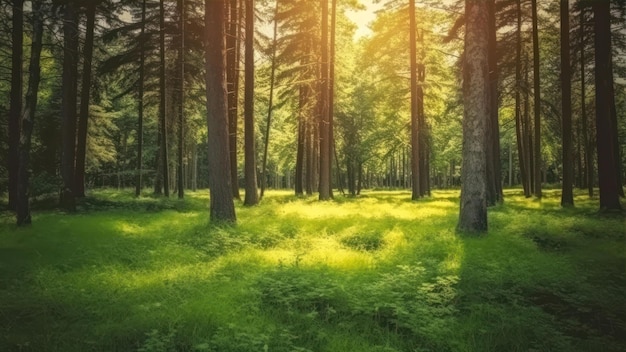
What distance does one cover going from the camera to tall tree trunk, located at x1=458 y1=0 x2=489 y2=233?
10.9m

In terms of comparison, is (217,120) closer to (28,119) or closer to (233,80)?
(28,119)

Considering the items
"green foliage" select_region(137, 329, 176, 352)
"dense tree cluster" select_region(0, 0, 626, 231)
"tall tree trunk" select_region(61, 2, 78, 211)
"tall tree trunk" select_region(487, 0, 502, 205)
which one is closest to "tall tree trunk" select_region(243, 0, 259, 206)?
"dense tree cluster" select_region(0, 0, 626, 231)

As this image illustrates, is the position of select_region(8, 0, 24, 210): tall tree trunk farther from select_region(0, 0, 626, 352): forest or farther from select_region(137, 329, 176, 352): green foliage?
select_region(137, 329, 176, 352): green foliage

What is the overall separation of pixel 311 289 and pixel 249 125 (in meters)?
12.6

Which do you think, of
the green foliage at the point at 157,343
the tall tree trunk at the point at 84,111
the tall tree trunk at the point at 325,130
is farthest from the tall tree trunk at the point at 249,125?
the green foliage at the point at 157,343

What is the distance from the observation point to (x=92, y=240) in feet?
33.4

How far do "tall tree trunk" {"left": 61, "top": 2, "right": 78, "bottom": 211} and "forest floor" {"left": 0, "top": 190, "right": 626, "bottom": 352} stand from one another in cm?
465

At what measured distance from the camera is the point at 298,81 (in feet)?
71.0

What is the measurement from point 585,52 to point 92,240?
99.2 ft

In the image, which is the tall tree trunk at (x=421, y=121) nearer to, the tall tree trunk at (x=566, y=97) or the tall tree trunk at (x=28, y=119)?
the tall tree trunk at (x=566, y=97)

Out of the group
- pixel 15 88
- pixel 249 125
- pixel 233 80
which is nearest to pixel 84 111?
pixel 15 88

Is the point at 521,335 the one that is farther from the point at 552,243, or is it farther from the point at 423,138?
the point at 423,138

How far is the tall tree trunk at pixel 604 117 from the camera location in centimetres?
1509

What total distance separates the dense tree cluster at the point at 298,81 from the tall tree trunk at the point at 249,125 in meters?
0.07
